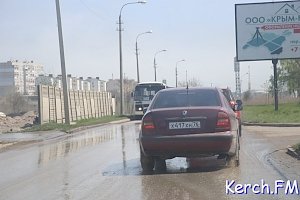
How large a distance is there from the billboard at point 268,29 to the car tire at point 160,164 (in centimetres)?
2252

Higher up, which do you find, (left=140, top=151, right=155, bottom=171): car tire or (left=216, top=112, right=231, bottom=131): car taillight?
(left=216, top=112, right=231, bottom=131): car taillight

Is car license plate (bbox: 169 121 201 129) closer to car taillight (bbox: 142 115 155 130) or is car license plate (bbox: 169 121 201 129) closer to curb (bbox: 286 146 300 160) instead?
car taillight (bbox: 142 115 155 130)

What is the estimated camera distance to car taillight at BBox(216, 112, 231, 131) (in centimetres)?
952

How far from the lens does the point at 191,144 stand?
31.0 feet

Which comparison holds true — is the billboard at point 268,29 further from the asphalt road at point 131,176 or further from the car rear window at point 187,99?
the car rear window at point 187,99

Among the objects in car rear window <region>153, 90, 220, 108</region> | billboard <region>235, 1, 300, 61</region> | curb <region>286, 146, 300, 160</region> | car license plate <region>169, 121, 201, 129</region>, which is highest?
billboard <region>235, 1, 300, 61</region>

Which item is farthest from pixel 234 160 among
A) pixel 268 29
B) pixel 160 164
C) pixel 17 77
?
pixel 17 77

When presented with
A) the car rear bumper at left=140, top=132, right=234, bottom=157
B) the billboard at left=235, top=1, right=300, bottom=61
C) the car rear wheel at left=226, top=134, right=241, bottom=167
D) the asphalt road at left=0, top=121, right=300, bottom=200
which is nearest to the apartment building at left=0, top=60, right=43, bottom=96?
the billboard at left=235, top=1, right=300, bottom=61

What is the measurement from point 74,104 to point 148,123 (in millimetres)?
33265

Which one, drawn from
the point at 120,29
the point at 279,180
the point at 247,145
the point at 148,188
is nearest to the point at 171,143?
the point at 148,188

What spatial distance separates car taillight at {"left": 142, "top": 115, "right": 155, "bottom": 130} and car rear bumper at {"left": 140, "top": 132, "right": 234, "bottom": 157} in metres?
0.19

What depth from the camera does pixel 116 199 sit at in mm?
7508

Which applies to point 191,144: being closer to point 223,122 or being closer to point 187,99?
point 223,122

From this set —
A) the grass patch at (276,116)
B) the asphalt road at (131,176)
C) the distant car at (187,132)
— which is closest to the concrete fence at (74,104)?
the grass patch at (276,116)
